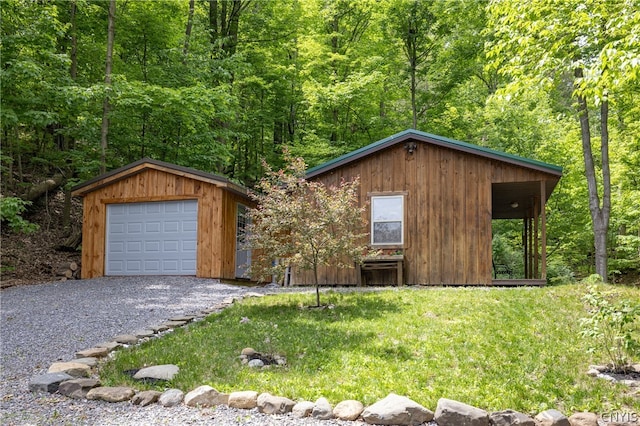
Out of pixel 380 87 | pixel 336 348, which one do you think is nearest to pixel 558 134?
pixel 380 87

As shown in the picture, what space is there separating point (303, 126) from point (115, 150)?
30.7ft

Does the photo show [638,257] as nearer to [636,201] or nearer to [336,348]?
[636,201]

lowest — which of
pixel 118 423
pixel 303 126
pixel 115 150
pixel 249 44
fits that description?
pixel 118 423

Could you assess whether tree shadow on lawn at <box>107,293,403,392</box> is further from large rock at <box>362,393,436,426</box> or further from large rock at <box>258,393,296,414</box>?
large rock at <box>362,393,436,426</box>

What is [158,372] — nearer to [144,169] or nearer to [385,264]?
[385,264]

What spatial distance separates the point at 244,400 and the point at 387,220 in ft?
26.2

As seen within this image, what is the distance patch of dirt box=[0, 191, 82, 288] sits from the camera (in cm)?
1315

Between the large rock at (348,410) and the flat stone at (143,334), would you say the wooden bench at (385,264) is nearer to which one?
the flat stone at (143,334)

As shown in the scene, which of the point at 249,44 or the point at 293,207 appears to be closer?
the point at 293,207

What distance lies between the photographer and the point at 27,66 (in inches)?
430

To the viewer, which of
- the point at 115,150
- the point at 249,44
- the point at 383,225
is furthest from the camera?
the point at 249,44

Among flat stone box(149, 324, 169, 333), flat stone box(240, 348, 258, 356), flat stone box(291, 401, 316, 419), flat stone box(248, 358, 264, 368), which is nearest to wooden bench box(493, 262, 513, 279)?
flat stone box(149, 324, 169, 333)

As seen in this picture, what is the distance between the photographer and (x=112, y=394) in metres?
4.68

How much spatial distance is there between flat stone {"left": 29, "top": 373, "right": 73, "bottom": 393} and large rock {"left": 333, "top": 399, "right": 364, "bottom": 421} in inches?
109
